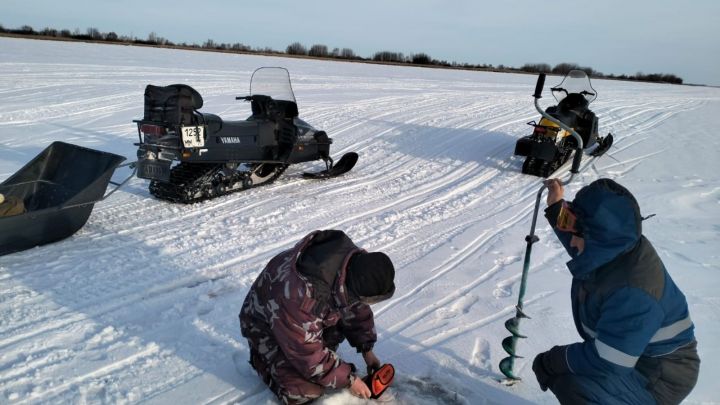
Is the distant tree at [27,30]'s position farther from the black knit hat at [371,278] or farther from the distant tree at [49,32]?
the black knit hat at [371,278]

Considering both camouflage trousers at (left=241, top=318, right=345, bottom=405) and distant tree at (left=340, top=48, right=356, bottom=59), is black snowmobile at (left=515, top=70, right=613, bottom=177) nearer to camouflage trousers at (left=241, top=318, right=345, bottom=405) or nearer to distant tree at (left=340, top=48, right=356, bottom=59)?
camouflage trousers at (left=241, top=318, right=345, bottom=405)

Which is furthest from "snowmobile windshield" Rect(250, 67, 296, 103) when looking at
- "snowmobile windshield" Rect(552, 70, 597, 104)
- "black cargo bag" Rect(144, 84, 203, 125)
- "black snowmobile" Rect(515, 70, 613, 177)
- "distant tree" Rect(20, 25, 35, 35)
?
"distant tree" Rect(20, 25, 35, 35)

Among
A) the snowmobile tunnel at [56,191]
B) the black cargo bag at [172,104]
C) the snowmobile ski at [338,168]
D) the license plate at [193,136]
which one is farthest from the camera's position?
the snowmobile ski at [338,168]

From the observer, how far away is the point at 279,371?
8.34 feet

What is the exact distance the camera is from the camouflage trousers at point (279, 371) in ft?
8.27

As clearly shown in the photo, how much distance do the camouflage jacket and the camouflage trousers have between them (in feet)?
0.34

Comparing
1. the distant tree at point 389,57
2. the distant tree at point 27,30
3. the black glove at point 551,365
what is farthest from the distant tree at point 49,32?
the black glove at point 551,365

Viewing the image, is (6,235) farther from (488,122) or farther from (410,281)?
(488,122)

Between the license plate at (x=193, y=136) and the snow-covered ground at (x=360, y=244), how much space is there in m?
0.66

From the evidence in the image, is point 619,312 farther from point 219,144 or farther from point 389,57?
point 389,57

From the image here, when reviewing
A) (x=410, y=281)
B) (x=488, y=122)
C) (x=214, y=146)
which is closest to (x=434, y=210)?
(x=410, y=281)

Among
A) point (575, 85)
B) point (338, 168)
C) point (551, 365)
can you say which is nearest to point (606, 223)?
point (551, 365)

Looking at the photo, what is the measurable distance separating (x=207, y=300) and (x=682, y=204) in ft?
18.2

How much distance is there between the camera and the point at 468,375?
2977 millimetres
